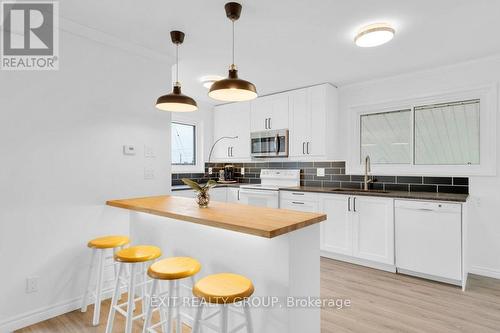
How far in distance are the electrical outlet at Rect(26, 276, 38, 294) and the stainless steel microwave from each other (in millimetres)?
3280

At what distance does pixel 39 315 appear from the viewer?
223cm

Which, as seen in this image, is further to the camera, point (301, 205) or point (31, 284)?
point (301, 205)

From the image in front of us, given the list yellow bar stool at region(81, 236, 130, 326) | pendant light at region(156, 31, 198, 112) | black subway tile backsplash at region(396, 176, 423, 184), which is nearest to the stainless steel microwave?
black subway tile backsplash at region(396, 176, 423, 184)

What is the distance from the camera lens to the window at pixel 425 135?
10.8 ft

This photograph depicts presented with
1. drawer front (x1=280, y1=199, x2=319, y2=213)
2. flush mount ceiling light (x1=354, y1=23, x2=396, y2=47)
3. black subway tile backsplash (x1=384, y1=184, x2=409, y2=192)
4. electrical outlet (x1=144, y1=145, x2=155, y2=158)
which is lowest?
drawer front (x1=280, y1=199, x2=319, y2=213)

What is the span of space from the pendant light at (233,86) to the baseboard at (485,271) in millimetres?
3356

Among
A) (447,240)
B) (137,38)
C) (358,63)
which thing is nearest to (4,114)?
(137,38)

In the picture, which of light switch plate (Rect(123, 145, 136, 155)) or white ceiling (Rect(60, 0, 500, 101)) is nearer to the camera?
white ceiling (Rect(60, 0, 500, 101))

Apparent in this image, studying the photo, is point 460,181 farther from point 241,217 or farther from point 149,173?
point 149,173

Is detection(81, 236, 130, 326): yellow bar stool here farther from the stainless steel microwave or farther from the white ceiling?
the stainless steel microwave

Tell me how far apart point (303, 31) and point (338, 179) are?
2471 millimetres

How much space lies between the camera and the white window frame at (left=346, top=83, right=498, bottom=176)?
3.10 metres

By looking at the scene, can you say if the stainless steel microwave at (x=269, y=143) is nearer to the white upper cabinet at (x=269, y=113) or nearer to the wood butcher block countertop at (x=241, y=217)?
the white upper cabinet at (x=269, y=113)

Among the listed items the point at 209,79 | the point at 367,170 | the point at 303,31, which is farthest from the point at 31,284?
the point at 367,170
